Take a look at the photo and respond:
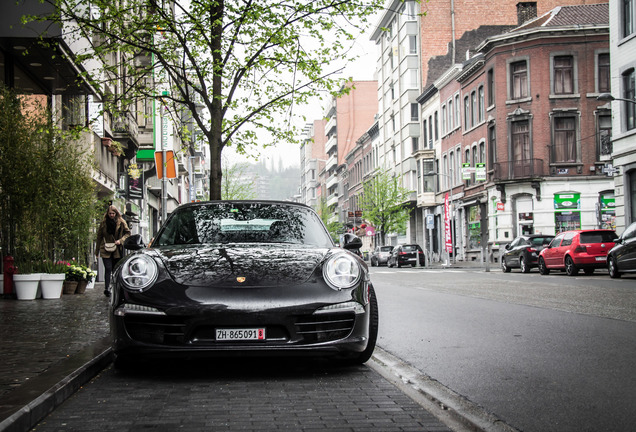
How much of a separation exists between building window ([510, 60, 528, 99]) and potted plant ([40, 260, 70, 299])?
114 feet

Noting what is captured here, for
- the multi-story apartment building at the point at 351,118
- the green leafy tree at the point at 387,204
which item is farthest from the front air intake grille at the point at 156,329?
the multi-story apartment building at the point at 351,118

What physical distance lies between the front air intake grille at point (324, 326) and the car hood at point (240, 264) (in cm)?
32

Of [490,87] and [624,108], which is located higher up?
[490,87]

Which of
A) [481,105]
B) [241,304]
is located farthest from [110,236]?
[481,105]

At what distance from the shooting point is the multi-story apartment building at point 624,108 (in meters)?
31.6

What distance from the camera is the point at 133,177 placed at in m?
31.8

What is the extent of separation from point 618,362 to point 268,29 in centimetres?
1152

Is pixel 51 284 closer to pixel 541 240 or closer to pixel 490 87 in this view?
pixel 541 240

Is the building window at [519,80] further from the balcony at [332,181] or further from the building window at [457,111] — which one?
the balcony at [332,181]

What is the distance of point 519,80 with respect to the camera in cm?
4472

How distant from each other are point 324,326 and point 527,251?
25.7 m

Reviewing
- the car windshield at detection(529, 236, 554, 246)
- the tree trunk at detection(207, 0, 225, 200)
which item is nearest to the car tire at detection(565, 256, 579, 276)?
the car windshield at detection(529, 236, 554, 246)

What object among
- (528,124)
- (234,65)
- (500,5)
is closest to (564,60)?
(528,124)

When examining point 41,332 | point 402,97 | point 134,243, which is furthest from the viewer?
point 402,97
